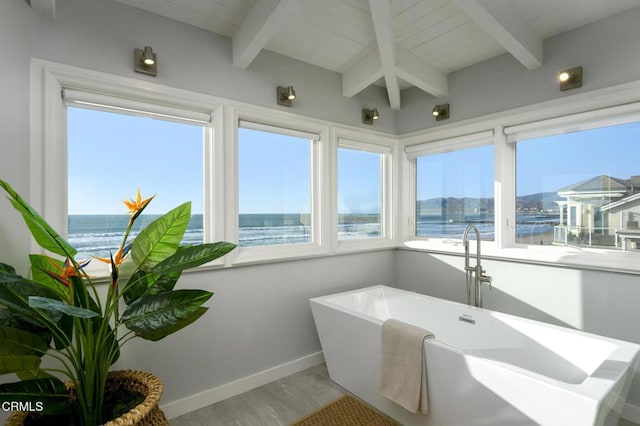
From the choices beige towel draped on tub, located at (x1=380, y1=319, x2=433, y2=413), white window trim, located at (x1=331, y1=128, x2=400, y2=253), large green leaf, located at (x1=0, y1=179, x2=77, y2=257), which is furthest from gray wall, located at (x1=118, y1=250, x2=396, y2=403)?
beige towel draped on tub, located at (x1=380, y1=319, x2=433, y2=413)

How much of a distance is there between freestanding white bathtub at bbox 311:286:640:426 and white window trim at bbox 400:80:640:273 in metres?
0.72

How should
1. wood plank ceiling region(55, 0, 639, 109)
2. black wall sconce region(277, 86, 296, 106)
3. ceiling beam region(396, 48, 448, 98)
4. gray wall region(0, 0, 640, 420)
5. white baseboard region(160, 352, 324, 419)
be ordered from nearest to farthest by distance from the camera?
1. gray wall region(0, 0, 640, 420)
2. wood plank ceiling region(55, 0, 639, 109)
3. white baseboard region(160, 352, 324, 419)
4. black wall sconce region(277, 86, 296, 106)
5. ceiling beam region(396, 48, 448, 98)

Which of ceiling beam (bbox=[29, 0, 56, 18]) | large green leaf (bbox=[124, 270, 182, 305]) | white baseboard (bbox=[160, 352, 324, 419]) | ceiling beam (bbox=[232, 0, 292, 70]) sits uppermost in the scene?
ceiling beam (bbox=[232, 0, 292, 70])

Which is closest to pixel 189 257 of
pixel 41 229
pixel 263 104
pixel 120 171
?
pixel 41 229

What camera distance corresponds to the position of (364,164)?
11.7ft

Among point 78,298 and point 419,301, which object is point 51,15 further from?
point 419,301

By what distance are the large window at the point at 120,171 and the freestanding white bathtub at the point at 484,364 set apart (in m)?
1.41

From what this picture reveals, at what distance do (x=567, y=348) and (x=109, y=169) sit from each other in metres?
2.98

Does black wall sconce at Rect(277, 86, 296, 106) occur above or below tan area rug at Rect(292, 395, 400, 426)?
above

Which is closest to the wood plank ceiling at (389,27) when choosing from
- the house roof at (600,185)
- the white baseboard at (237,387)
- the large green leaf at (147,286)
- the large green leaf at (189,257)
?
the house roof at (600,185)

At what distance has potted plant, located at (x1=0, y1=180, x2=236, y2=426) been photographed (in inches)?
54.3

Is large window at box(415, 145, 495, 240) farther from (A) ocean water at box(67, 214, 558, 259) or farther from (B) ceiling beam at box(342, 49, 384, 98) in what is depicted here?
(B) ceiling beam at box(342, 49, 384, 98)

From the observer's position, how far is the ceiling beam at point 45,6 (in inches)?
69.5

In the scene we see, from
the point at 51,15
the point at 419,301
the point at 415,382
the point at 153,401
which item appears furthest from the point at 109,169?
the point at 419,301
